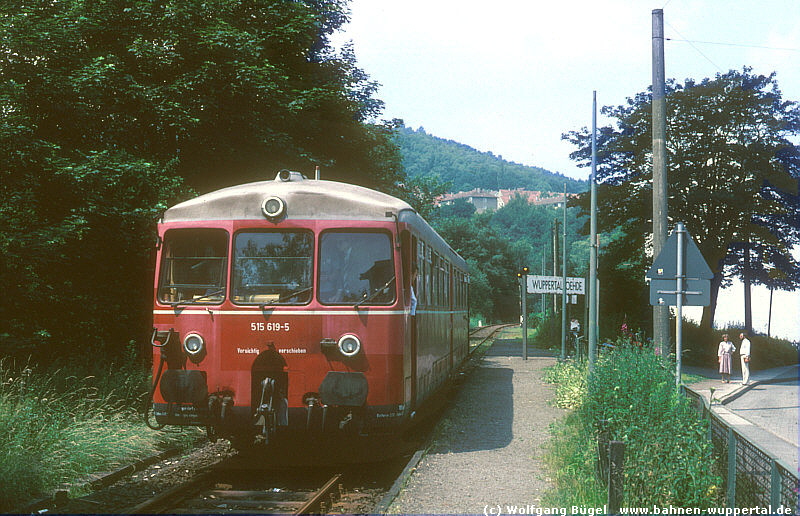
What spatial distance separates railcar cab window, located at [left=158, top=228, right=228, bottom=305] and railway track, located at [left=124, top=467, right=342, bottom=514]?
6.55 ft

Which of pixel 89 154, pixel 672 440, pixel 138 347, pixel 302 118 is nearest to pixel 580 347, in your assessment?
pixel 302 118

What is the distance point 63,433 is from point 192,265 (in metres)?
2.43

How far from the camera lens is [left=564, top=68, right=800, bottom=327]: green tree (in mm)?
31156

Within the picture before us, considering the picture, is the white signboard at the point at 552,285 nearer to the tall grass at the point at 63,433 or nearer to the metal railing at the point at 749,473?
the tall grass at the point at 63,433

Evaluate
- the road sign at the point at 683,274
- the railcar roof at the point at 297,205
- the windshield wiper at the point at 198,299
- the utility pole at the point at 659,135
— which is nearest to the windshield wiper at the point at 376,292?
the railcar roof at the point at 297,205

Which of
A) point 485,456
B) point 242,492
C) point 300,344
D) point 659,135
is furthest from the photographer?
point 659,135

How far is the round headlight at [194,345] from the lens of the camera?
30.2 feet

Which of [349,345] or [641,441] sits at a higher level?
[349,345]

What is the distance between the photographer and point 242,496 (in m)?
→ 8.28

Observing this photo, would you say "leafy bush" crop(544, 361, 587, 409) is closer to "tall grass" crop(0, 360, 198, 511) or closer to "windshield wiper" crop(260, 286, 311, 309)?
"windshield wiper" crop(260, 286, 311, 309)

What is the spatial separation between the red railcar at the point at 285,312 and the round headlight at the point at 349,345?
0.4 inches

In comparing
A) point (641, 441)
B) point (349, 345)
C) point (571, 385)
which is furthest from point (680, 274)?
point (571, 385)

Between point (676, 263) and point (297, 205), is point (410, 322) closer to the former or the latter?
point (297, 205)

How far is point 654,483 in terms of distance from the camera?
7523 mm
